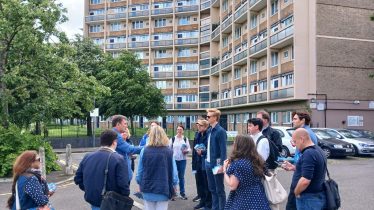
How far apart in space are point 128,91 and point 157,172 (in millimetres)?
26658

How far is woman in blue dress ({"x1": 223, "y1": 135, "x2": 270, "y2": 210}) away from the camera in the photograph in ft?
12.4

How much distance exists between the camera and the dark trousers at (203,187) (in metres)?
6.87

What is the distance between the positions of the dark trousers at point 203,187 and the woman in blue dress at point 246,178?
2994 mm

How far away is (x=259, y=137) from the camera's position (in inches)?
205

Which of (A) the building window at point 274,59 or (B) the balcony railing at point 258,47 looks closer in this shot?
(A) the building window at point 274,59

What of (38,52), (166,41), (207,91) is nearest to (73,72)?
(38,52)

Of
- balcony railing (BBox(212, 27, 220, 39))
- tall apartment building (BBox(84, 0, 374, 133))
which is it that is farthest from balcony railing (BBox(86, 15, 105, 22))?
balcony railing (BBox(212, 27, 220, 39))

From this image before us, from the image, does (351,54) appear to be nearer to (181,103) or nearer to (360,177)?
(360,177)

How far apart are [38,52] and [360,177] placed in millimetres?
12890

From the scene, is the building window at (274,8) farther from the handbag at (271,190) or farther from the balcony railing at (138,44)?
the handbag at (271,190)

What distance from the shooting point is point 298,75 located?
86.3 feet

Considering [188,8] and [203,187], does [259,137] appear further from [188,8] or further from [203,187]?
[188,8]

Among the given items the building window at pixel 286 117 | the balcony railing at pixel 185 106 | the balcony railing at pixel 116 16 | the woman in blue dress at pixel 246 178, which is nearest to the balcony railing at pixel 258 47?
the building window at pixel 286 117

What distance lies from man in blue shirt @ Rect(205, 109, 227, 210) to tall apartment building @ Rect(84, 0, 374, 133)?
69.5 ft
